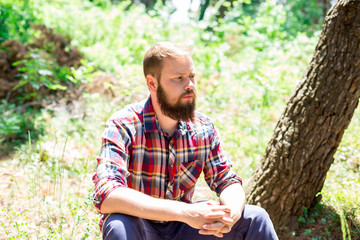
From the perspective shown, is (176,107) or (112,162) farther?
(176,107)

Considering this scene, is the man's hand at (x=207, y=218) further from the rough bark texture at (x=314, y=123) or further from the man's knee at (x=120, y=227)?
the rough bark texture at (x=314, y=123)

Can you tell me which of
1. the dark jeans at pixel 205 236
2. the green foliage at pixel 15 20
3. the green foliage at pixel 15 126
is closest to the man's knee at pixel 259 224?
the dark jeans at pixel 205 236

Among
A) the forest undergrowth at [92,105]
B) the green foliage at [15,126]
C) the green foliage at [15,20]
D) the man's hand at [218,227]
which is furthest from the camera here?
the green foliage at [15,20]

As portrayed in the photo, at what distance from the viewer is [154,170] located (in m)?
2.27

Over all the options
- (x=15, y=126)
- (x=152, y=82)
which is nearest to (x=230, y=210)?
(x=152, y=82)

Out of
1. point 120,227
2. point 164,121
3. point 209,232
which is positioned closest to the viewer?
point 120,227

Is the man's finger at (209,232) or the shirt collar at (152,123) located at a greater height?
the shirt collar at (152,123)

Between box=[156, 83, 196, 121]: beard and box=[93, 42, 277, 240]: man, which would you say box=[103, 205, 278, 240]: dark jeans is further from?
box=[156, 83, 196, 121]: beard

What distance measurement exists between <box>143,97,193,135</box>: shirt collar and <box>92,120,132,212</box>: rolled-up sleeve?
0.51 ft

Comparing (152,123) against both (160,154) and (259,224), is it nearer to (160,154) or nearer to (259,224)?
(160,154)

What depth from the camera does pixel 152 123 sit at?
2.29 metres

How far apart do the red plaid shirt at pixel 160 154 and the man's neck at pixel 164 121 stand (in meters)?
0.04

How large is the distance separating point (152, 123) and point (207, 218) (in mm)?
713

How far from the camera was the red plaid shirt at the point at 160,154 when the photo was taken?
6.91 feet
